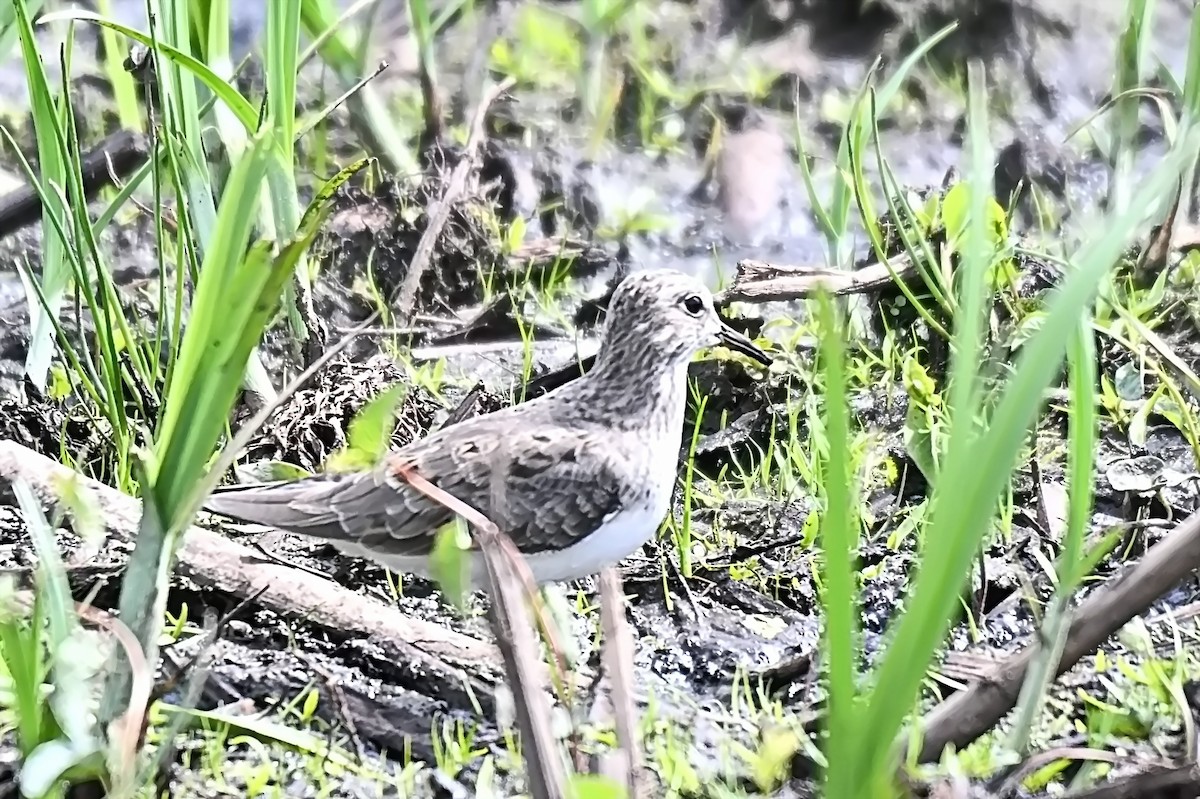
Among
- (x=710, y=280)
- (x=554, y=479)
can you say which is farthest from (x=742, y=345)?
(x=710, y=280)

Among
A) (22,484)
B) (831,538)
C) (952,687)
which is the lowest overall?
(952,687)

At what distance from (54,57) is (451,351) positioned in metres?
2.47

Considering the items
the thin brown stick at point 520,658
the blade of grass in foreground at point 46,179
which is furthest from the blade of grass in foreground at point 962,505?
the blade of grass in foreground at point 46,179

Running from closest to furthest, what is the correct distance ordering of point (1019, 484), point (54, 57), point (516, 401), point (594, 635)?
point (594, 635), point (1019, 484), point (516, 401), point (54, 57)

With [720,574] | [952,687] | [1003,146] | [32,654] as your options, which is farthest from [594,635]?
[1003,146]

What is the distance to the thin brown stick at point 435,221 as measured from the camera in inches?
136

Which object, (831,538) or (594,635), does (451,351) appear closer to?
(594,635)

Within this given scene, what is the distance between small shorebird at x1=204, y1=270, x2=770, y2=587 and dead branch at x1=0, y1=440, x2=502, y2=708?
86 millimetres

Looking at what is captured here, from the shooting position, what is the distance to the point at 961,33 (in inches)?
195

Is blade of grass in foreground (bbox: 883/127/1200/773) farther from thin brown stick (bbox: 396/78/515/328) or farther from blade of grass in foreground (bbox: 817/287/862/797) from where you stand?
thin brown stick (bbox: 396/78/515/328)

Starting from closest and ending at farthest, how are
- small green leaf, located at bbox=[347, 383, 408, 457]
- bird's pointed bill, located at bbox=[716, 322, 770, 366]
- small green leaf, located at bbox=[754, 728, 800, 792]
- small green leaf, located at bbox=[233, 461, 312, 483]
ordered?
small green leaf, located at bbox=[347, 383, 408, 457]
small green leaf, located at bbox=[754, 728, 800, 792]
small green leaf, located at bbox=[233, 461, 312, 483]
bird's pointed bill, located at bbox=[716, 322, 770, 366]

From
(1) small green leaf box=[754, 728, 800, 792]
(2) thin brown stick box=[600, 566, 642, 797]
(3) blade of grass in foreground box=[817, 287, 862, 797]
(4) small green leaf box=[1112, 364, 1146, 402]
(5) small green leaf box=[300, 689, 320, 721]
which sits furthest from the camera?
(4) small green leaf box=[1112, 364, 1146, 402]

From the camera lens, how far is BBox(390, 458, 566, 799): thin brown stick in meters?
1.58

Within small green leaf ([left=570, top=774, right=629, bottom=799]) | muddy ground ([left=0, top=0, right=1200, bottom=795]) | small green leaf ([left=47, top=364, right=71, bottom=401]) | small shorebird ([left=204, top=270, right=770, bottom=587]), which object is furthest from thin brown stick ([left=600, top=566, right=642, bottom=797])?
small green leaf ([left=47, top=364, right=71, bottom=401])
